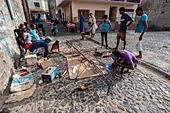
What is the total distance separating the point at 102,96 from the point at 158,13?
814 inches

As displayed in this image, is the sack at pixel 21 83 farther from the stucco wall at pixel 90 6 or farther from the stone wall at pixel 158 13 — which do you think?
the stone wall at pixel 158 13

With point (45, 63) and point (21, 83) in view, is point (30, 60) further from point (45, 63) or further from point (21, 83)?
point (21, 83)

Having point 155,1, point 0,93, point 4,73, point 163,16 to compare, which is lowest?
point 0,93

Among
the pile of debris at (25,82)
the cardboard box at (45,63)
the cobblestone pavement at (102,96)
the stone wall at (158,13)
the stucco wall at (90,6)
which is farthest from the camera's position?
the stone wall at (158,13)

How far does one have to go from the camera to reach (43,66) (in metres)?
4.09

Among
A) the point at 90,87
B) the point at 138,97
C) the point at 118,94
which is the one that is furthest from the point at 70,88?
the point at 138,97

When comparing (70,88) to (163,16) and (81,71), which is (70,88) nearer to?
(81,71)

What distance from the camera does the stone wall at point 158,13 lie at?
17328mm

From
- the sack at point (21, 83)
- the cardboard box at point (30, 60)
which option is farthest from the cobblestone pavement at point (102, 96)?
the cardboard box at point (30, 60)

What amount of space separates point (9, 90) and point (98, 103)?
235 cm

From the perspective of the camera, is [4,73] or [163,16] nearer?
[4,73]

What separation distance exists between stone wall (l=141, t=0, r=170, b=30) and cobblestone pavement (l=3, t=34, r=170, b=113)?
17.9 meters

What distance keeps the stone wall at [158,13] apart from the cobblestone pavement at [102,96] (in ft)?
58.8

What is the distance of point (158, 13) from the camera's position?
17656mm
